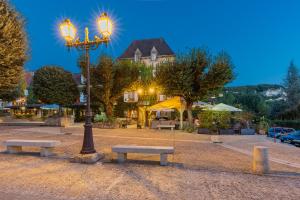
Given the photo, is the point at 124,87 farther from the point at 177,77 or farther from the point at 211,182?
the point at 211,182

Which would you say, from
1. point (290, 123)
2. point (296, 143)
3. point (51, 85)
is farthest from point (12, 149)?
point (290, 123)

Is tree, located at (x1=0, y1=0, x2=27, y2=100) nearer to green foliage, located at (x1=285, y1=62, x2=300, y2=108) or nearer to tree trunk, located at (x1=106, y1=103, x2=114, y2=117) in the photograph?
tree trunk, located at (x1=106, y1=103, x2=114, y2=117)

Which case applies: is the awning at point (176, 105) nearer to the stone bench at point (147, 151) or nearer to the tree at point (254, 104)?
the stone bench at point (147, 151)

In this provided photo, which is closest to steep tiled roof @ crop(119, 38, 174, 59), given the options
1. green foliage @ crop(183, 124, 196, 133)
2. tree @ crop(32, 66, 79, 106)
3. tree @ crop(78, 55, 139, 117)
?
tree @ crop(78, 55, 139, 117)

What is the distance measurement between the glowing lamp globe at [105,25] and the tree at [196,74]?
11224 mm

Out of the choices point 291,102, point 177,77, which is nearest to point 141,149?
point 177,77

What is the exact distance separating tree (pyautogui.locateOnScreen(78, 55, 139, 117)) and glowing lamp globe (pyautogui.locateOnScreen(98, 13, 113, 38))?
1441 centimetres

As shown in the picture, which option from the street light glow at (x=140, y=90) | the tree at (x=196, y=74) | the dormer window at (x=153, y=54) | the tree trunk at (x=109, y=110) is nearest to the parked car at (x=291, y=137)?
the tree at (x=196, y=74)

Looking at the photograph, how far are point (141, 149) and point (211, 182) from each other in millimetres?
2402

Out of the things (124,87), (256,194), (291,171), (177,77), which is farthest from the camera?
(124,87)

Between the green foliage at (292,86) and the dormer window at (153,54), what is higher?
the dormer window at (153,54)

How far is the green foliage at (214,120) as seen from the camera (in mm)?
16094

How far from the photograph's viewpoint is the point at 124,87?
A: 73.4 feet

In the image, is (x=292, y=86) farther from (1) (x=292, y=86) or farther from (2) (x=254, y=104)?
(2) (x=254, y=104)
